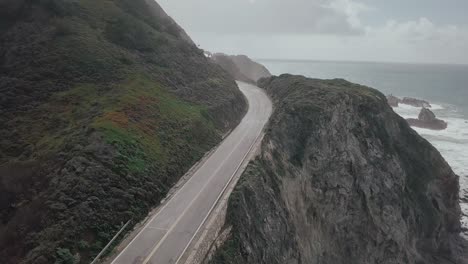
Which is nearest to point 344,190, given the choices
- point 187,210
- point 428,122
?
point 187,210

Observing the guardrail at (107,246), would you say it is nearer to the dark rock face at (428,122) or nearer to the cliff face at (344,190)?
the cliff face at (344,190)

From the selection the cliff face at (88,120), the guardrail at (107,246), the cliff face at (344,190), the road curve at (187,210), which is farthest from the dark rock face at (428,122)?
the guardrail at (107,246)

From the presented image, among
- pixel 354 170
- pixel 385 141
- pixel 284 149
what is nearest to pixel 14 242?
pixel 284 149

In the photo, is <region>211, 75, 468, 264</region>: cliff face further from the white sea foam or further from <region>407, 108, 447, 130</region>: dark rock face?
<region>407, 108, 447, 130</region>: dark rock face

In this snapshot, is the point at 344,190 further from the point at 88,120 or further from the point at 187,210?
the point at 88,120

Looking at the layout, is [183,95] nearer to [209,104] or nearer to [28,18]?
[209,104]
